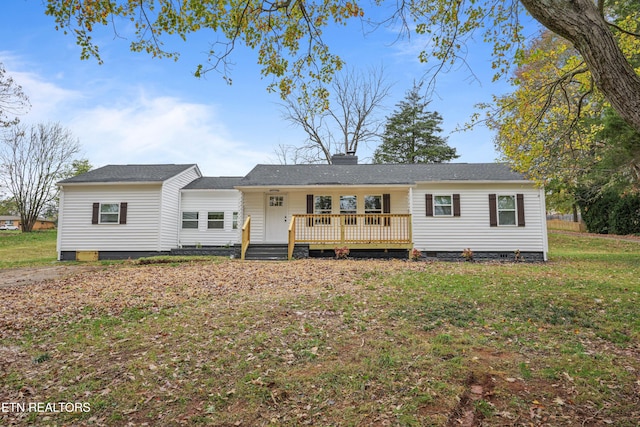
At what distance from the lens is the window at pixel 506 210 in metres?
14.0

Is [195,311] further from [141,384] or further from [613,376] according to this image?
[613,376]

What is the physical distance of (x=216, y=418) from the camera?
2.94 meters

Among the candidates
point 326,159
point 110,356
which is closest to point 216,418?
point 110,356

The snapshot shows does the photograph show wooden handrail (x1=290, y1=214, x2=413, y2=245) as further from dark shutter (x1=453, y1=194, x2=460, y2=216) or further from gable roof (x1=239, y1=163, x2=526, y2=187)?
dark shutter (x1=453, y1=194, x2=460, y2=216)

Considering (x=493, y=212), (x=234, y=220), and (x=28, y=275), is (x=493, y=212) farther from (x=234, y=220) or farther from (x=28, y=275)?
(x=28, y=275)

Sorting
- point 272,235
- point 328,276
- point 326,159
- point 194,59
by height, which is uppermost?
point 326,159

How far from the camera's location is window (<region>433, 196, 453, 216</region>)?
1413cm

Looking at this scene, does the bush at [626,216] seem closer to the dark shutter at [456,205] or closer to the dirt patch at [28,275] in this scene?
the dark shutter at [456,205]

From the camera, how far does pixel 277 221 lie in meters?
15.1

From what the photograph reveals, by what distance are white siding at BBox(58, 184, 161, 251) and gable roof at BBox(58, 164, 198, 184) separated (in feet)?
1.15

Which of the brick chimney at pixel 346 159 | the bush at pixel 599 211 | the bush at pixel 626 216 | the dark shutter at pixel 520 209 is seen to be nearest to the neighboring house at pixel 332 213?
the dark shutter at pixel 520 209

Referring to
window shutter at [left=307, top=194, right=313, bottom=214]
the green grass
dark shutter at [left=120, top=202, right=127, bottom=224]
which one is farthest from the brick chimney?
the green grass

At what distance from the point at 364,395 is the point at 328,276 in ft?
17.6

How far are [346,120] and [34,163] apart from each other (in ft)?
83.4
